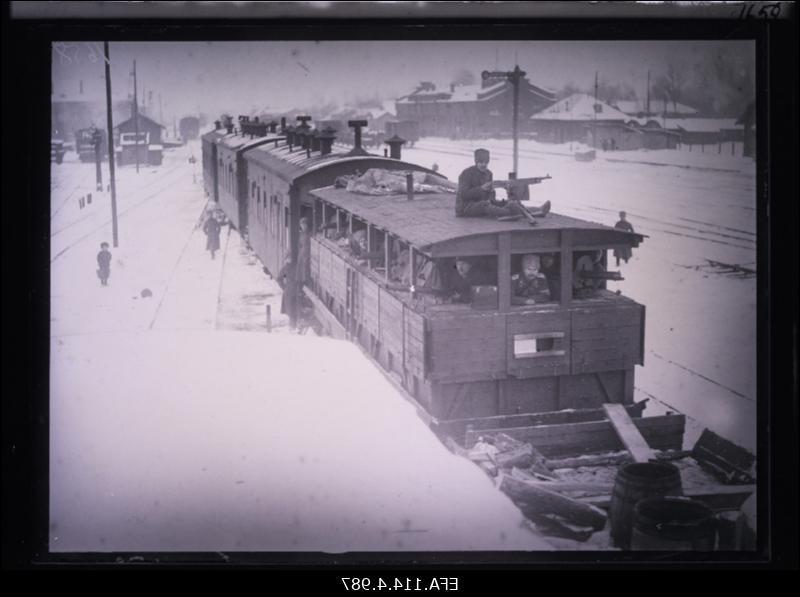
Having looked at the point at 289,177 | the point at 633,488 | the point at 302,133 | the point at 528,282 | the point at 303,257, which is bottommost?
the point at 633,488

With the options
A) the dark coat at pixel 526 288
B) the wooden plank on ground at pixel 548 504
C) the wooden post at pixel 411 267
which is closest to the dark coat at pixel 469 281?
the dark coat at pixel 526 288

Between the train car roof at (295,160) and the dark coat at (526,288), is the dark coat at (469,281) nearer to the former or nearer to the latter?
the dark coat at (526,288)

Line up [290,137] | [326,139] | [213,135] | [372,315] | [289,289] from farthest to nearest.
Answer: [290,137]
[326,139]
[289,289]
[213,135]
[372,315]

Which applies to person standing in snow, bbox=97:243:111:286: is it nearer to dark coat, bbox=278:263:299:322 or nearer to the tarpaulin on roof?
dark coat, bbox=278:263:299:322

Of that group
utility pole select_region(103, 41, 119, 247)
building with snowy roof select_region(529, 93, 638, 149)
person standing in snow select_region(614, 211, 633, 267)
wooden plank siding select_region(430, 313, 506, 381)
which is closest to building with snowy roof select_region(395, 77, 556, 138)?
building with snowy roof select_region(529, 93, 638, 149)

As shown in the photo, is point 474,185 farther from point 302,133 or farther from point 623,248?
point 302,133

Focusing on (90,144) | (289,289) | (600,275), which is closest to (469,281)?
(600,275)

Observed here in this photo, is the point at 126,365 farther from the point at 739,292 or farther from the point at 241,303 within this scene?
the point at 739,292
